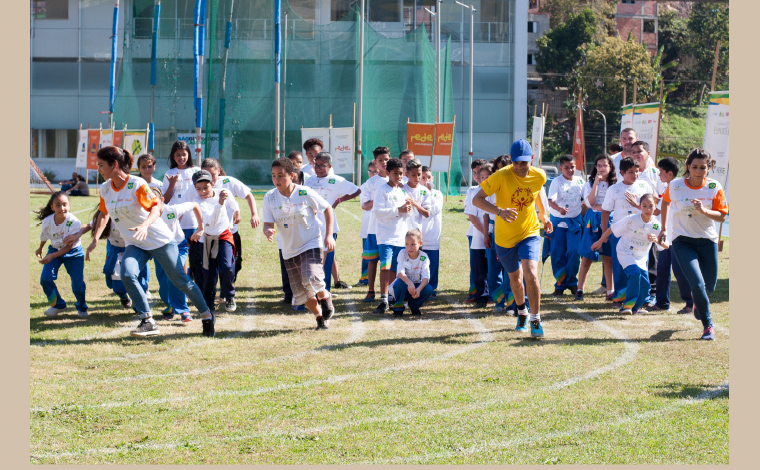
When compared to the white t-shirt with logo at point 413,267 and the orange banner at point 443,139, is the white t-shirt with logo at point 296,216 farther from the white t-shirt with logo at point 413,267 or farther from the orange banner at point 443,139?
the orange banner at point 443,139

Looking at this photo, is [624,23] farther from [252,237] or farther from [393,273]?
[393,273]

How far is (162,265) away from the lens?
8.51 m

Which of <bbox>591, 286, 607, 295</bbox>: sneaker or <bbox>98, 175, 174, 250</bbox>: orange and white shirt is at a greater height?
<bbox>98, 175, 174, 250</bbox>: orange and white shirt

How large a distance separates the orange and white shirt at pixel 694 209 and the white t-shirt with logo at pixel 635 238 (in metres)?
1.70

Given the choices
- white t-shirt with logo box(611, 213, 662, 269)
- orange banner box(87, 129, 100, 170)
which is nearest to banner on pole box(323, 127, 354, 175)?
orange banner box(87, 129, 100, 170)

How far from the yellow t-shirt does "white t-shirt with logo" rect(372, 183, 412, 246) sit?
178cm

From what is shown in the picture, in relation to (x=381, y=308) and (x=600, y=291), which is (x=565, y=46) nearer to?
(x=600, y=291)

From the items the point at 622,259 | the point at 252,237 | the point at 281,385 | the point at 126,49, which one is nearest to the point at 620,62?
the point at 126,49

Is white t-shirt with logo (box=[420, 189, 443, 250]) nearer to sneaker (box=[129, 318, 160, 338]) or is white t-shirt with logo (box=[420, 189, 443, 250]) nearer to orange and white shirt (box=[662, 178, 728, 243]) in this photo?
orange and white shirt (box=[662, 178, 728, 243])

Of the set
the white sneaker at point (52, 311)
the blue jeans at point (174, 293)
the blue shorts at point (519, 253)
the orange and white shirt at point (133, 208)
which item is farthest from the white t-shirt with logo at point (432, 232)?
the white sneaker at point (52, 311)

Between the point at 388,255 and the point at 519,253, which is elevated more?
the point at 519,253

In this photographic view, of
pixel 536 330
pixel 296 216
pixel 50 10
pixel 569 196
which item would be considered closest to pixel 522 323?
pixel 536 330

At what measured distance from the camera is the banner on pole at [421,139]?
2806cm

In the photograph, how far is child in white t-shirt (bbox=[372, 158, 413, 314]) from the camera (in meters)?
10.0
